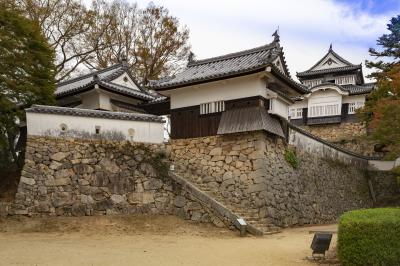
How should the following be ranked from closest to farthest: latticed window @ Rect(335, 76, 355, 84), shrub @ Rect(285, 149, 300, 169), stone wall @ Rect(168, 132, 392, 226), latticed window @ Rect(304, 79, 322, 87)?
stone wall @ Rect(168, 132, 392, 226), shrub @ Rect(285, 149, 300, 169), latticed window @ Rect(335, 76, 355, 84), latticed window @ Rect(304, 79, 322, 87)

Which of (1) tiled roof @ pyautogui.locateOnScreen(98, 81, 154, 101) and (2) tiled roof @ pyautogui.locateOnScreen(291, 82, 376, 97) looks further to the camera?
(2) tiled roof @ pyautogui.locateOnScreen(291, 82, 376, 97)

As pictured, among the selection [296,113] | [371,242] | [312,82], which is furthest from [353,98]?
[371,242]

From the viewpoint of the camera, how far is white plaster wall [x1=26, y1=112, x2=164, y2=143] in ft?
45.8

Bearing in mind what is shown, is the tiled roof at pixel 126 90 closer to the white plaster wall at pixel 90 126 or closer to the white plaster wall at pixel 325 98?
the white plaster wall at pixel 90 126

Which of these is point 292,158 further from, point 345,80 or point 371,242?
point 345,80

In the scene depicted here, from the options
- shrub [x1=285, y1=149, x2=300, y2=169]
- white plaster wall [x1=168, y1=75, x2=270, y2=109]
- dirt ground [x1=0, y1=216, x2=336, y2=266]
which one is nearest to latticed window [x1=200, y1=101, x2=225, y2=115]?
white plaster wall [x1=168, y1=75, x2=270, y2=109]

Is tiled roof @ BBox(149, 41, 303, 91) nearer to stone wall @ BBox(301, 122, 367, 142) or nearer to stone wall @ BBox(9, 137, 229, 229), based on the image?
stone wall @ BBox(9, 137, 229, 229)

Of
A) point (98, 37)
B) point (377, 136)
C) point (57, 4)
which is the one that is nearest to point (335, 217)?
point (377, 136)

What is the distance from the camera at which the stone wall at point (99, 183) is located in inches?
531

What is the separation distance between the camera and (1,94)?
13.4 meters

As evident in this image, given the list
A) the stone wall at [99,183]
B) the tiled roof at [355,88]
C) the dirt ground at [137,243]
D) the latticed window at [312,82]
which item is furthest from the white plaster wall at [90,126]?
the latticed window at [312,82]

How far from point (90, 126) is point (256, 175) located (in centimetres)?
652

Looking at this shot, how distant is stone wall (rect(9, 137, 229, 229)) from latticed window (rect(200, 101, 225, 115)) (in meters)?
2.65

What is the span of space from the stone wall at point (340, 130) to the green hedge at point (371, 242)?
22.7 m
